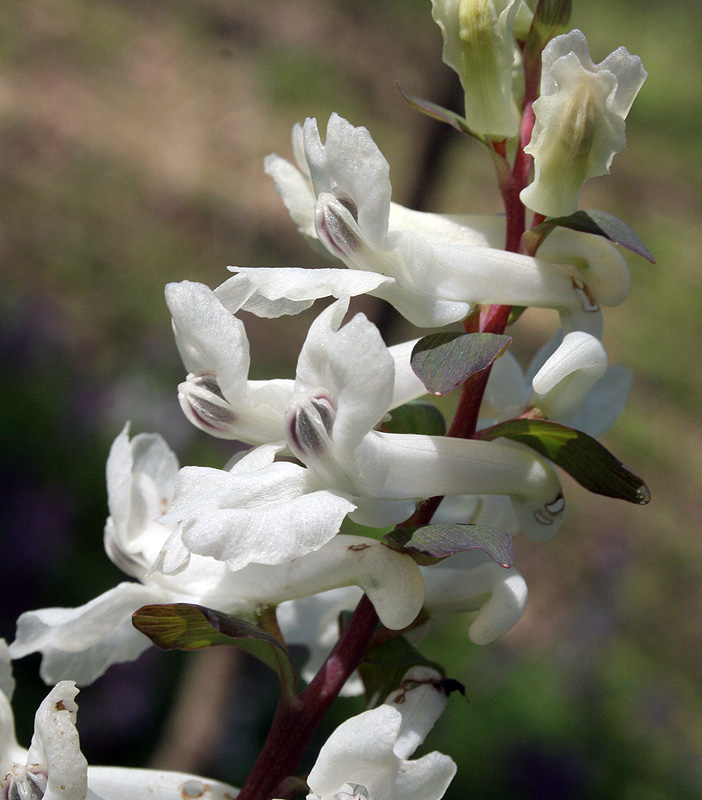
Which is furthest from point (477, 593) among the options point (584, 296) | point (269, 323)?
point (269, 323)

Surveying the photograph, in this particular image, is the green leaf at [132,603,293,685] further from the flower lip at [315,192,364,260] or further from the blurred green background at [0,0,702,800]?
the blurred green background at [0,0,702,800]

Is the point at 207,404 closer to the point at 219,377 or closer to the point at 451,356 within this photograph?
the point at 219,377

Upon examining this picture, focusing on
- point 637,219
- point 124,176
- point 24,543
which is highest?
point 637,219

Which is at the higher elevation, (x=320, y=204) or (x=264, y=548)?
Answer: (x=320, y=204)

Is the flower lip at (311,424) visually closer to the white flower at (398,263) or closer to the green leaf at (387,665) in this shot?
the white flower at (398,263)

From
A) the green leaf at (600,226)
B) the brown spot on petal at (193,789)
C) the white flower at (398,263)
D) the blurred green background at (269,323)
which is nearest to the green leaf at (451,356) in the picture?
the white flower at (398,263)

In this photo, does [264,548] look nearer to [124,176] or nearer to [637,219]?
[124,176]

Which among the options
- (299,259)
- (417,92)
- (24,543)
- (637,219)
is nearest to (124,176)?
(299,259)
